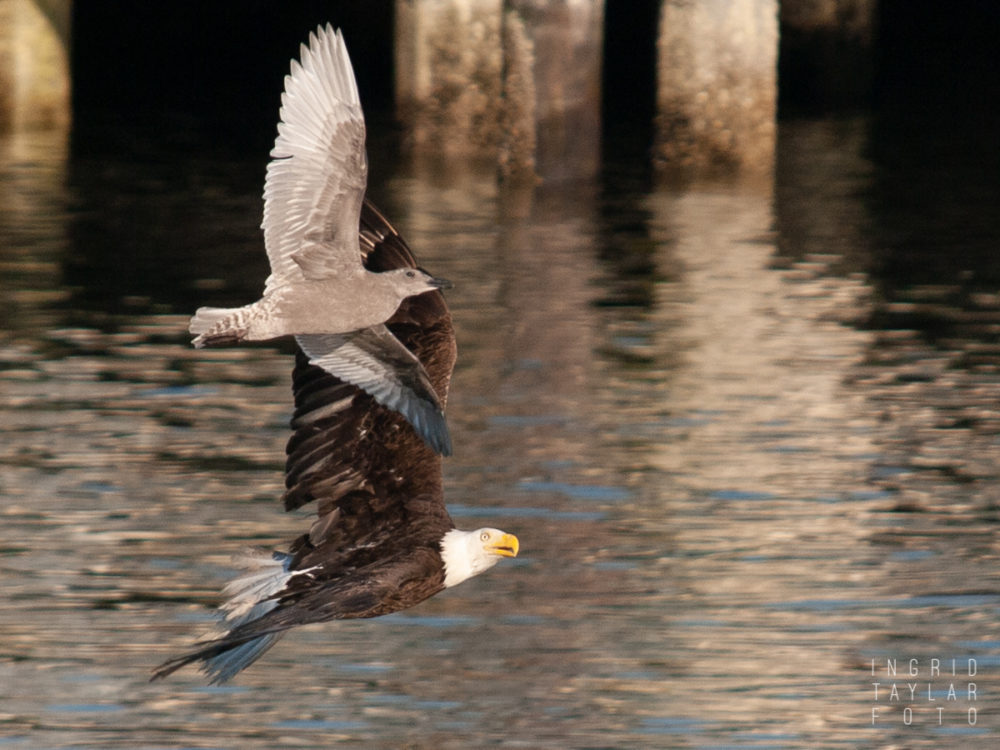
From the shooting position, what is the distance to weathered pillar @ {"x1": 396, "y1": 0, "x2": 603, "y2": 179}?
67.7 feet

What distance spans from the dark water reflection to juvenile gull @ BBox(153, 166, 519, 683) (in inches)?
24.9

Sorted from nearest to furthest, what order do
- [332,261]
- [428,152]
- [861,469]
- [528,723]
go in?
1. [332,261]
2. [528,723]
3. [861,469]
4. [428,152]

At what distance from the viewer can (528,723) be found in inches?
357

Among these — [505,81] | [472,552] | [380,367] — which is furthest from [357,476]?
[505,81]

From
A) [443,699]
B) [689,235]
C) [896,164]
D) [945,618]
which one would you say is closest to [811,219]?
[689,235]

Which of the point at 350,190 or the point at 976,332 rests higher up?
the point at 350,190

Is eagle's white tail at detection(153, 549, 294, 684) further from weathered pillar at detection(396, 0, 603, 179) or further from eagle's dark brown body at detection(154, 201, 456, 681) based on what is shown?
weathered pillar at detection(396, 0, 603, 179)

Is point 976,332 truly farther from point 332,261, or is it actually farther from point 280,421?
point 332,261

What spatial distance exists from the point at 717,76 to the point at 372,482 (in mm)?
13210

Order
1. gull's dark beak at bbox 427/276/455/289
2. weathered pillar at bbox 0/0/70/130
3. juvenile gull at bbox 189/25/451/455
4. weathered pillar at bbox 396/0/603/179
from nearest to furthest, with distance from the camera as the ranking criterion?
juvenile gull at bbox 189/25/451/455 < gull's dark beak at bbox 427/276/455/289 < weathered pillar at bbox 396/0/603/179 < weathered pillar at bbox 0/0/70/130

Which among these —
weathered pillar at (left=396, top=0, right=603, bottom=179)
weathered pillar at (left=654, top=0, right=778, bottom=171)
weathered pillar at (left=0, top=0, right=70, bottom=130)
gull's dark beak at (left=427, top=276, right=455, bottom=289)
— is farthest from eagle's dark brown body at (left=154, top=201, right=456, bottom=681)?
weathered pillar at (left=0, top=0, right=70, bottom=130)

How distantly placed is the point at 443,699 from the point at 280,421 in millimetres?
4396

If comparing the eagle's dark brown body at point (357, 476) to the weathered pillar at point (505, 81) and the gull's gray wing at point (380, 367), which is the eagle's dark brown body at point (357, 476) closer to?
the gull's gray wing at point (380, 367)

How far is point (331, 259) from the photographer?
331 inches
